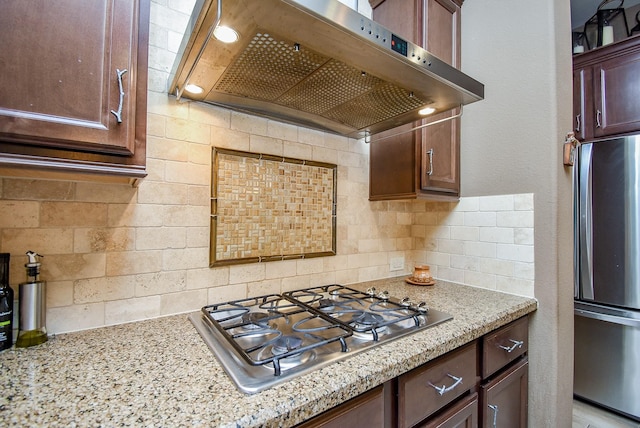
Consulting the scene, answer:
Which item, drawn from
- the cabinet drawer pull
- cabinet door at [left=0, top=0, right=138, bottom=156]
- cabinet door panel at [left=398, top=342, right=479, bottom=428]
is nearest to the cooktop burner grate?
cabinet door panel at [left=398, top=342, right=479, bottom=428]

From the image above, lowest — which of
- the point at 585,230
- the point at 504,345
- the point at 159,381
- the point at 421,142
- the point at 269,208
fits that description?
the point at 504,345

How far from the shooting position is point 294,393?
2.08ft

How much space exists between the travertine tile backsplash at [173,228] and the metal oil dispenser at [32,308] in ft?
0.26

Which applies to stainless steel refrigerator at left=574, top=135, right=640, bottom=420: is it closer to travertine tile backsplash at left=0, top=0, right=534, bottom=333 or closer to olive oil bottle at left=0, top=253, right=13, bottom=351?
travertine tile backsplash at left=0, top=0, right=534, bottom=333

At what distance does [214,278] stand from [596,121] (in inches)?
111

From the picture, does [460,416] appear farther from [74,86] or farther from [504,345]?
[74,86]

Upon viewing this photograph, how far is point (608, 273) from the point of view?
1956 mm

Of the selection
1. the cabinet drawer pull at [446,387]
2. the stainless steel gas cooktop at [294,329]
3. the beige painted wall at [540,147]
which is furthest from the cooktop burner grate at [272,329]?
the beige painted wall at [540,147]

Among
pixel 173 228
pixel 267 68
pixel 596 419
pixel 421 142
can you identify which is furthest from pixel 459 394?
pixel 596 419

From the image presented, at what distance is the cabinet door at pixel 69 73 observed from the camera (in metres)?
0.63

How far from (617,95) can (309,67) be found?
2.44m

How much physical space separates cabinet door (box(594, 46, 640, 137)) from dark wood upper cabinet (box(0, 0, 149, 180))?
2867 millimetres

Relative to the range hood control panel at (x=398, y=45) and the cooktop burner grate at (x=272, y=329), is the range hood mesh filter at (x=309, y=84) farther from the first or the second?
the cooktop burner grate at (x=272, y=329)

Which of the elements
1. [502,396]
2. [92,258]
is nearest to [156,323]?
[92,258]
